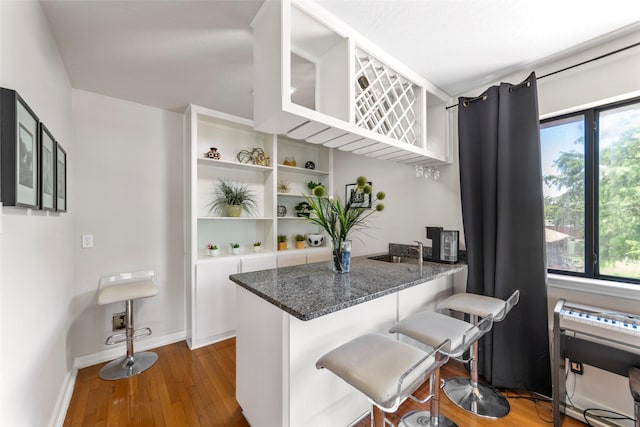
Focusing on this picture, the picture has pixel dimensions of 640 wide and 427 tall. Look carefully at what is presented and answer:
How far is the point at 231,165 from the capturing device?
2.96 m

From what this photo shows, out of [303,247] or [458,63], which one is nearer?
[458,63]

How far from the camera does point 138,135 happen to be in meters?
2.64

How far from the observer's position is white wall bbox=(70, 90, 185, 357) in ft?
7.75

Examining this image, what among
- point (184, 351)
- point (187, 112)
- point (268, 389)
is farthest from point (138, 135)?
point (268, 389)

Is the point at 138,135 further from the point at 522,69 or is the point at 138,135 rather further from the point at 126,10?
the point at 522,69

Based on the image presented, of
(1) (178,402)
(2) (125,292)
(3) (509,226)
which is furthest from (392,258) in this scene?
(2) (125,292)

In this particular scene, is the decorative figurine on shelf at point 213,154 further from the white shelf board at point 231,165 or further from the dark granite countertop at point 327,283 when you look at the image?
the dark granite countertop at point 327,283

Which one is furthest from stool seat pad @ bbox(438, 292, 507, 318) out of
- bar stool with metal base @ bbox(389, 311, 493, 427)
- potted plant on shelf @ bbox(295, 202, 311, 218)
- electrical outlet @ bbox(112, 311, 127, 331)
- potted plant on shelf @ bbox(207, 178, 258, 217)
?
electrical outlet @ bbox(112, 311, 127, 331)

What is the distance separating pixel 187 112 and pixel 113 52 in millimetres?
962

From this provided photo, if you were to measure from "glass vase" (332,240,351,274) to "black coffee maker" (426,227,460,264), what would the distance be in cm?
101

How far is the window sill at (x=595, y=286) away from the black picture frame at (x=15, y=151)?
3.05 metres

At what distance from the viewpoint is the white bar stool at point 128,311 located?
218cm

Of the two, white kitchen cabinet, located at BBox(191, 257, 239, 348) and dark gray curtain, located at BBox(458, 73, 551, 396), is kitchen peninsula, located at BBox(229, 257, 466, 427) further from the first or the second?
white kitchen cabinet, located at BBox(191, 257, 239, 348)

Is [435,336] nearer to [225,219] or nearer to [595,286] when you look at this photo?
[595,286]
